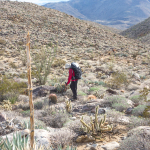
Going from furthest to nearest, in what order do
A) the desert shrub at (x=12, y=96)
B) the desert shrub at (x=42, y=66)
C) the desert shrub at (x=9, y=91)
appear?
the desert shrub at (x=42, y=66) < the desert shrub at (x=9, y=91) < the desert shrub at (x=12, y=96)

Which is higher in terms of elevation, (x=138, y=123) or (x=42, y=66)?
(x=42, y=66)

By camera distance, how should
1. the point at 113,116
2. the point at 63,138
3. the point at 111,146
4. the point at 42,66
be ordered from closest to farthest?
the point at 111,146, the point at 63,138, the point at 113,116, the point at 42,66

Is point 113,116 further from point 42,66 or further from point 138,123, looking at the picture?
point 42,66

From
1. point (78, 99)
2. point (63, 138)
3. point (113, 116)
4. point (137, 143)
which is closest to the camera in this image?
point (137, 143)

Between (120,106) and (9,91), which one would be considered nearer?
(120,106)

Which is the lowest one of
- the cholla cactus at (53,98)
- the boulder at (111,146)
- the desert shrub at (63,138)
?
the boulder at (111,146)

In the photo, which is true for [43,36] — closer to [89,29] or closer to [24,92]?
[89,29]

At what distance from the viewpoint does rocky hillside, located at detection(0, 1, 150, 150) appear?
3.40 meters

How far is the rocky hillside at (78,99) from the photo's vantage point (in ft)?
11.1

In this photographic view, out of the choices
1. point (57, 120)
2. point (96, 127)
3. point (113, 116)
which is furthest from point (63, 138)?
point (113, 116)

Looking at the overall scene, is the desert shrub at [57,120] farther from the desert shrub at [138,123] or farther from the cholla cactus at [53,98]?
the desert shrub at [138,123]

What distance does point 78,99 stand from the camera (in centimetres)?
615

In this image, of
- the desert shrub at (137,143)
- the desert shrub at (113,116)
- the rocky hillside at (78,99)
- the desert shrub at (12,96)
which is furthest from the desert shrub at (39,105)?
the desert shrub at (137,143)

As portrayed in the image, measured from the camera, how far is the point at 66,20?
24984 mm
